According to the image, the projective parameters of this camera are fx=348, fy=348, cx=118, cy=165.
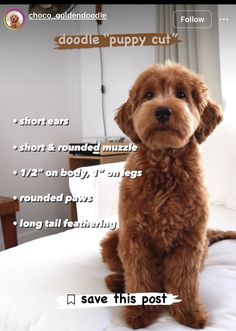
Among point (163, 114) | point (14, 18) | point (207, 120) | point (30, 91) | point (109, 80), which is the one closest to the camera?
point (163, 114)

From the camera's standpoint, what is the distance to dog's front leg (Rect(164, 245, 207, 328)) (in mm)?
617

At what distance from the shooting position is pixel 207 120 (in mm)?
668

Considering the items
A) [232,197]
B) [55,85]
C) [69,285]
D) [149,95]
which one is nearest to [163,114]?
[149,95]

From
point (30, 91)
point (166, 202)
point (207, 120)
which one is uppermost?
point (30, 91)

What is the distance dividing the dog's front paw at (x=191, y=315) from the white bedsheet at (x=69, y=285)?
0.01 metres

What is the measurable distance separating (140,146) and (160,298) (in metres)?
0.29

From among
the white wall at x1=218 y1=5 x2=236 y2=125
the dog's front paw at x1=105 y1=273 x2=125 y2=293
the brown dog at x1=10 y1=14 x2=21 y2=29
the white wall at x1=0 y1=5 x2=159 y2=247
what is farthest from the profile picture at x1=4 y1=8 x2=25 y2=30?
the white wall at x1=218 y1=5 x2=236 y2=125

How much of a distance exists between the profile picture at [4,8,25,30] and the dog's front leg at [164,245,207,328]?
0.61 metres

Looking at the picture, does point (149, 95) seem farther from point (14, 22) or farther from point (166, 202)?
point (14, 22)

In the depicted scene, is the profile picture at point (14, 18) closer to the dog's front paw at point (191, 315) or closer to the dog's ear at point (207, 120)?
the dog's ear at point (207, 120)

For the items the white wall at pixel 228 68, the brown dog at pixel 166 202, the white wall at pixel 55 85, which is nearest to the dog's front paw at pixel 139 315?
the brown dog at pixel 166 202

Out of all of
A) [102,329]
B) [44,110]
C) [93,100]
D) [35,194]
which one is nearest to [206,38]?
[93,100]

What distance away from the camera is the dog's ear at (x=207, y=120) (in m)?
0.66

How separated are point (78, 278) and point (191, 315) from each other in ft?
0.84
